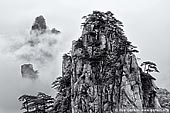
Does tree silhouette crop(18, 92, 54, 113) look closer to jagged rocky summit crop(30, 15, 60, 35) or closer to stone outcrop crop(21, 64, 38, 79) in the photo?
stone outcrop crop(21, 64, 38, 79)

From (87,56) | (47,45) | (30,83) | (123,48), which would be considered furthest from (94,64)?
(47,45)

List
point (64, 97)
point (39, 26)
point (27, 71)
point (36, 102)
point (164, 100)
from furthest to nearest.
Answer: point (39, 26) < point (27, 71) < point (164, 100) < point (64, 97) < point (36, 102)

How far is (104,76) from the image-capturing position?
2127 inches

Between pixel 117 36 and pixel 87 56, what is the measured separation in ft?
30.6

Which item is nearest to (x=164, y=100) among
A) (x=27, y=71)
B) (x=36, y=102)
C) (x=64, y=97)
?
(x=64, y=97)

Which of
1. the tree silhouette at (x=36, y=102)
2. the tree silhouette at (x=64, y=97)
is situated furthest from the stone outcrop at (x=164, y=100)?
the tree silhouette at (x=36, y=102)

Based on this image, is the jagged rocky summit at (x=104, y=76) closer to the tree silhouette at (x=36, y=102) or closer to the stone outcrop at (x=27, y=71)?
the tree silhouette at (x=36, y=102)

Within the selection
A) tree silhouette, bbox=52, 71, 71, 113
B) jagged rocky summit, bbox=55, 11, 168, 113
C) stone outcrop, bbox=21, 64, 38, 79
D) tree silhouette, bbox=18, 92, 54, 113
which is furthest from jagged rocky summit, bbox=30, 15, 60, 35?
tree silhouette, bbox=18, 92, 54, 113

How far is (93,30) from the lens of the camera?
61125 millimetres

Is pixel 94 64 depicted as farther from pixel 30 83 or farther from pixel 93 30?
pixel 30 83

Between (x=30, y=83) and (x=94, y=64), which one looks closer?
(x=94, y=64)

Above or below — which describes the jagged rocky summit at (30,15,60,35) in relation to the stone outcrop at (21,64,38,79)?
above

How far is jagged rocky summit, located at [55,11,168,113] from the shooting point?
54344 mm

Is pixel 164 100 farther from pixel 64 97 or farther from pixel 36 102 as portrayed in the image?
pixel 36 102
